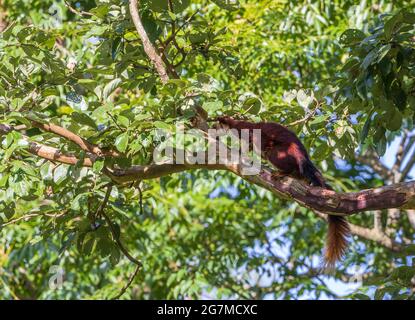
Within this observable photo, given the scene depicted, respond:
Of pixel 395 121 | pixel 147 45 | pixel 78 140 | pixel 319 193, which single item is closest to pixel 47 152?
pixel 78 140

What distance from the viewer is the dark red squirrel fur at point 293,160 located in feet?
10.5

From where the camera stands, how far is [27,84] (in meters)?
3.24

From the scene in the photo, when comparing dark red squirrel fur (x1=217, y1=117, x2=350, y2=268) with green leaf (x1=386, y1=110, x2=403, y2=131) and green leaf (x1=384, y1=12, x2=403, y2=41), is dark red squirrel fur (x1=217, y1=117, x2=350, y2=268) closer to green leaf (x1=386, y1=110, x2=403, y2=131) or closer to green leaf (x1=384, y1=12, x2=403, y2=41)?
green leaf (x1=386, y1=110, x2=403, y2=131)

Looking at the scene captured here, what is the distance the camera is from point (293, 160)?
329cm

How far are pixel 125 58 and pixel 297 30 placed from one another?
2.61 metres

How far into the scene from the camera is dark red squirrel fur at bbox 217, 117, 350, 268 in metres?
3.19

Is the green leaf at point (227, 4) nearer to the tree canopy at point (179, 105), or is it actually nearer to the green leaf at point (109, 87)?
the tree canopy at point (179, 105)

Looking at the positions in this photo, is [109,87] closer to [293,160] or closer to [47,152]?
[47,152]

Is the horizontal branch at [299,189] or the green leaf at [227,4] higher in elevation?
the green leaf at [227,4]

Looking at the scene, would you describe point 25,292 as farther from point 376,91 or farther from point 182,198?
point 376,91

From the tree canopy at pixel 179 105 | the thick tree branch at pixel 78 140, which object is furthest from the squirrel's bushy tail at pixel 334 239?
the thick tree branch at pixel 78 140

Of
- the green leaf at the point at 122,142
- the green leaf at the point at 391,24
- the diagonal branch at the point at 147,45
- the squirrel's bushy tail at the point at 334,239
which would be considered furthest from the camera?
the squirrel's bushy tail at the point at 334,239

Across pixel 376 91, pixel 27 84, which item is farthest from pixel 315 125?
pixel 27 84

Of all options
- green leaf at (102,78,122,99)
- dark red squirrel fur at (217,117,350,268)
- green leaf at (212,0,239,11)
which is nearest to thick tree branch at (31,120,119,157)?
green leaf at (102,78,122,99)
